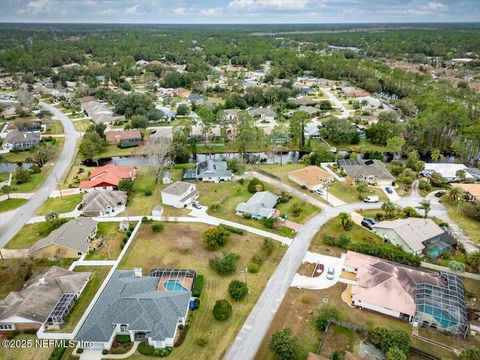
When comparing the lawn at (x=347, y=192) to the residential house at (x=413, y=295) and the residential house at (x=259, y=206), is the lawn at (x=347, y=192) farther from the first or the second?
the residential house at (x=413, y=295)

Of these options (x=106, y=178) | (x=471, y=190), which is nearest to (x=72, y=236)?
(x=106, y=178)

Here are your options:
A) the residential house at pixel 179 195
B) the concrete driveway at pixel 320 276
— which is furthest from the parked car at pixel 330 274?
the residential house at pixel 179 195

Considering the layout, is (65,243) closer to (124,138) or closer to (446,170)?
(124,138)

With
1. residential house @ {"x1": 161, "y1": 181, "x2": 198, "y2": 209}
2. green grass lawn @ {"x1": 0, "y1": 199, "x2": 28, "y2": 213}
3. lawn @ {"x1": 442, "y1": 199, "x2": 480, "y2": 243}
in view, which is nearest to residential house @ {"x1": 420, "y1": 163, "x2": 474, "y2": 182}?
lawn @ {"x1": 442, "y1": 199, "x2": 480, "y2": 243}

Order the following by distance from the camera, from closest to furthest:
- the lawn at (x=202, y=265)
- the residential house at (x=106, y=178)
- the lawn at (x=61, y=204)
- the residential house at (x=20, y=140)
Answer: the lawn at (x=202, y=265) → the lawn at (x=61, y=204) → the residential house at (x=106, y=178) → the residential house at (x=20, y=140)

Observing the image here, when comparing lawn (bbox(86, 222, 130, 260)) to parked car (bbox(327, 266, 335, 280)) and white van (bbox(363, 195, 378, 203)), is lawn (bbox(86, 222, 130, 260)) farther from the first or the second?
white van (bbox(363, 195, 378, 203))

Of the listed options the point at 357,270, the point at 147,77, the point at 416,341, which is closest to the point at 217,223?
the point at 357,270
